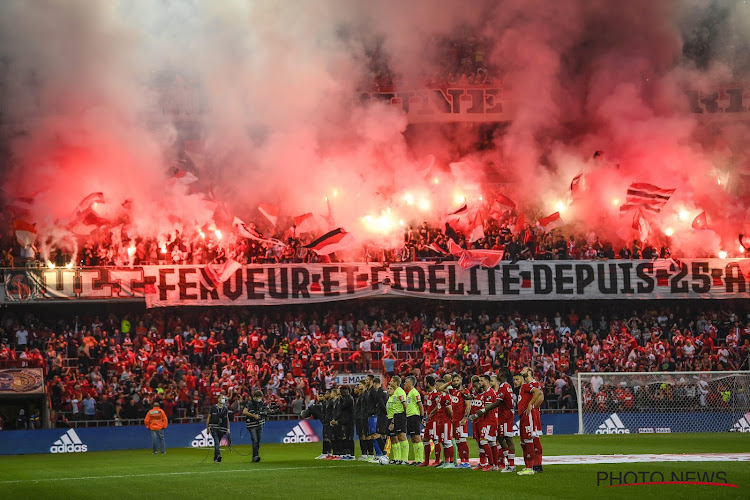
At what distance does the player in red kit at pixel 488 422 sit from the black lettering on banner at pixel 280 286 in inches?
719

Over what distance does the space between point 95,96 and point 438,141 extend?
15.1 meters

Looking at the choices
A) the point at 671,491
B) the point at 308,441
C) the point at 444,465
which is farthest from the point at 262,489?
the point at 308,441

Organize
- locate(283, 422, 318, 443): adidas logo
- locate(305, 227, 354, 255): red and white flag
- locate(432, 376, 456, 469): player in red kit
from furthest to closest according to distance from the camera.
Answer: locate(305, 227, 354, 255): red and white flag, locate(283, 422, 318, 443): adidas logo, locate(432, 376, 456, 469): player in red kit

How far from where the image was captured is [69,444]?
1096 inches

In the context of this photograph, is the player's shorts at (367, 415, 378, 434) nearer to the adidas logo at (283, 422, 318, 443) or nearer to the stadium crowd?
the adidas logo at (283, 422, 318, 443)

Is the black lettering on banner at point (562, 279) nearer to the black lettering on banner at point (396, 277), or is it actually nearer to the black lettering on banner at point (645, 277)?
the black lettering on banner at point (645, 277)

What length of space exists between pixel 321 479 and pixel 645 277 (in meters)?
22.8

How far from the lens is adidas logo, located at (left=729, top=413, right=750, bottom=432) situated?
2958 centimetres

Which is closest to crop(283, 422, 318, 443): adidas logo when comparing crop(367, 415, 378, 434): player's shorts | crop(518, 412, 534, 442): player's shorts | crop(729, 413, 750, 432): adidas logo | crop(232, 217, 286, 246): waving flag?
crop(232, 217, 286, 246): waving flag

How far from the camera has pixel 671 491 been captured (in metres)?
13.0

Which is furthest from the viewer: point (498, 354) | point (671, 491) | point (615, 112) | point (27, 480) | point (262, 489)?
point (615, 112)

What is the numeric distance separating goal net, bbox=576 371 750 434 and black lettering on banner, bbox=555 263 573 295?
5231mm

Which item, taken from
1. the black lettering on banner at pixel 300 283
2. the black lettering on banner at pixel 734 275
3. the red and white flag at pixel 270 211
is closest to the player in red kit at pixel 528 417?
the black lettering on banner at pixel 300 283

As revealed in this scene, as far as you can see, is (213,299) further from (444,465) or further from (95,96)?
(444,465)
